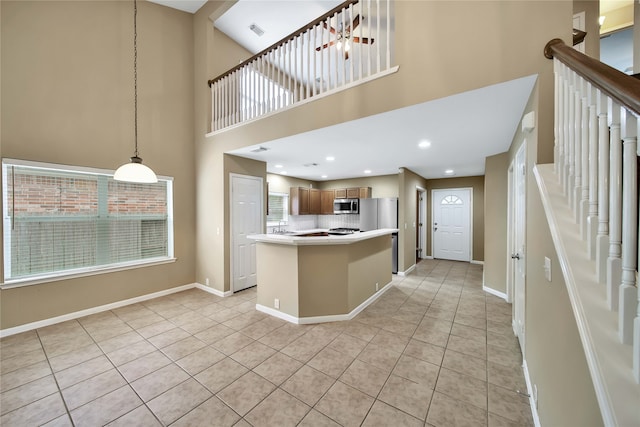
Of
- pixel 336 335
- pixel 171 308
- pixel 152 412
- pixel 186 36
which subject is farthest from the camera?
pixel 186 36

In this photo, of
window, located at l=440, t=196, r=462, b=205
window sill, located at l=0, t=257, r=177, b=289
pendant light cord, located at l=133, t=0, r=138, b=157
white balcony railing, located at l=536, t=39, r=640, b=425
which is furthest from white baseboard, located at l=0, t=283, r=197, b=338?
window, located at l=440, t=196, r=462, b=205

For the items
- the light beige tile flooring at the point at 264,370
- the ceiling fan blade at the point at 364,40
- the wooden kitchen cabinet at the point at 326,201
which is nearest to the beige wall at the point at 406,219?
the light beige tile flooring at the point at 264,370

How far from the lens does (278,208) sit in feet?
22.3

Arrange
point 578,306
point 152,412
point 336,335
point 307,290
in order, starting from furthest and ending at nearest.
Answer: point 307,290 < point 336,335 < point 152,412 < point 578,306

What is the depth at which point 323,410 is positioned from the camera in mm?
1759

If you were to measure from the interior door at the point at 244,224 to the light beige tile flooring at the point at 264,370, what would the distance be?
3.18 feet

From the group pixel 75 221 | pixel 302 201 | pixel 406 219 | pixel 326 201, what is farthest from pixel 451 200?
pixel 75 221

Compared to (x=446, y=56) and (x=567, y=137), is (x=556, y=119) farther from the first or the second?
(x=446, y=56)

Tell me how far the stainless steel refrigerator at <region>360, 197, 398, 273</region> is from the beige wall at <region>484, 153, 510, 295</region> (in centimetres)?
177

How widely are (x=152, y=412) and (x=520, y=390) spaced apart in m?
2.85

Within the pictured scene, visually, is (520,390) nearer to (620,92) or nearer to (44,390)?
(620,92)

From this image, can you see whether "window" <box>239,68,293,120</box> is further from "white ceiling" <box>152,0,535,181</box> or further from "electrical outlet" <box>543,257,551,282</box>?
"electrical outlet" <box>543,257,551,282</box>

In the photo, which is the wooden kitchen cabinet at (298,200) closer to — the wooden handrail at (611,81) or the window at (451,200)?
the window at (451,200)

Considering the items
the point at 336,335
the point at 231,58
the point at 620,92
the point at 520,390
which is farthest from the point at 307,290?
the point at 231,58
